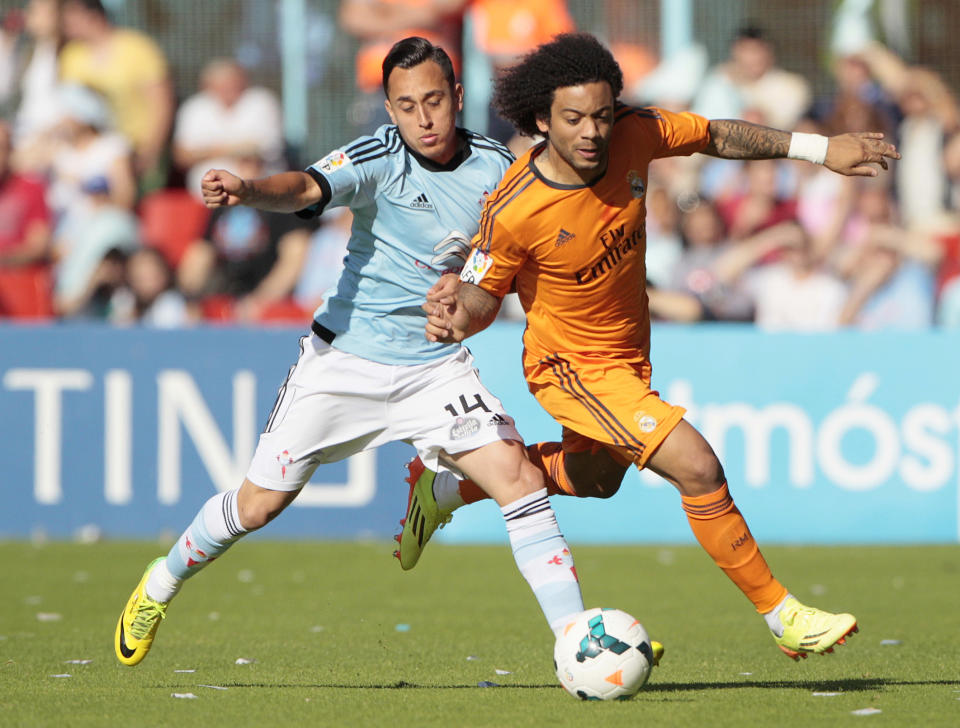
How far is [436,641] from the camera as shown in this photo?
726 cm

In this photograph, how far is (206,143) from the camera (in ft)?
45.8

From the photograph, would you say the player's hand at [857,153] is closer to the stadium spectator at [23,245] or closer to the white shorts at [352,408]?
the white shorts at [352,408]

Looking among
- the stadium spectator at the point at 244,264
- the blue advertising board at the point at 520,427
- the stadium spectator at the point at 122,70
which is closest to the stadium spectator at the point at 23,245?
the stadium spectator at the point at 122,70

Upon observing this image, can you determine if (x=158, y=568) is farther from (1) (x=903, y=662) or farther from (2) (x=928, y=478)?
(2) (x=928, y=478)

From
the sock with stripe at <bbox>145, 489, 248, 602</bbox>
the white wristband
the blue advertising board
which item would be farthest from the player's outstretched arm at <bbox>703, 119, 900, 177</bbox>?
the blue advertising board

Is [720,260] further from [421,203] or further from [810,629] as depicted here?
[810,629]

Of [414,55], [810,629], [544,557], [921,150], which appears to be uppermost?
[414,55]

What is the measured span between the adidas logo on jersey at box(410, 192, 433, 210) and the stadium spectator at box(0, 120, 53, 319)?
7871 millimetres

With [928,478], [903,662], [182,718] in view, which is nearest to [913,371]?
[928,478]

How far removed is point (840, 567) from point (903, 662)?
11.8 ft

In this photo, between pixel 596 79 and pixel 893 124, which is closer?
pixel 596 79

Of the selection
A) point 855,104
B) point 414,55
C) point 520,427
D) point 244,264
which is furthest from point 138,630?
point 855,104

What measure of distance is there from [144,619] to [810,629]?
270 centimetres

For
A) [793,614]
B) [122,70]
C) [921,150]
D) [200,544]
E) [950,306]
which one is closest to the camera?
[793,614]
